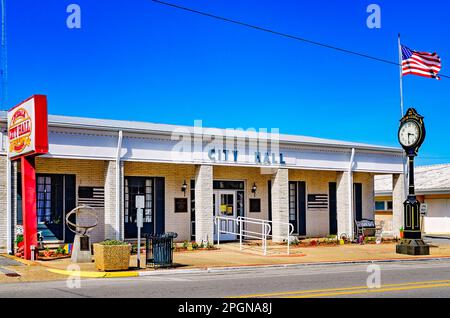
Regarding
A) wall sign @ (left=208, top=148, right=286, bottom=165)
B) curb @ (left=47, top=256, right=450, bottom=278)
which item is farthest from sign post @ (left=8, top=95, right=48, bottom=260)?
wall sign @ (left=208, top=148, right=286, bottom=165)

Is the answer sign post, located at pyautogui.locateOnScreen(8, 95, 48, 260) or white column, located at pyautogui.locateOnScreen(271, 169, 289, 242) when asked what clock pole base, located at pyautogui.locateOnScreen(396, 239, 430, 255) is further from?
sign post, located at pyautogui.locateOnScreen(8, 95, 48, 260)

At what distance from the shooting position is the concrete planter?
16.2 m

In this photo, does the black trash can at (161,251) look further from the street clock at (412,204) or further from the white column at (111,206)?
the street clock at (412,204)

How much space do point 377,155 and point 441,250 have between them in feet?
20.8

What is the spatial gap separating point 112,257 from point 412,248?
12.1 meters

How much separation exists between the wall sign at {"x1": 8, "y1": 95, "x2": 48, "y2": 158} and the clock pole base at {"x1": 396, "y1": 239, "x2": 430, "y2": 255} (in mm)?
13709

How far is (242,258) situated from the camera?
20.4 m

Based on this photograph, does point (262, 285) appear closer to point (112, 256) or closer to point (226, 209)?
point (112, 256)

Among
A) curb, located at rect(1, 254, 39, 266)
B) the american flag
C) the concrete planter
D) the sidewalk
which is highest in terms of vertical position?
the american flag

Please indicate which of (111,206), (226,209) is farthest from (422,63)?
(111,206)

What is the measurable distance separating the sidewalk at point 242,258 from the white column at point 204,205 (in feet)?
2.90

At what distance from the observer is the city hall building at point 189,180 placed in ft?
71.6

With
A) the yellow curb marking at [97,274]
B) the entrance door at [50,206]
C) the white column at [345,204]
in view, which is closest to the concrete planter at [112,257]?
the yellow curb marking at [97,274]

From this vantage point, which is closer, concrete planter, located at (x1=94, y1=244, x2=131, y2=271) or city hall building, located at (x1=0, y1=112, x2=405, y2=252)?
concrete planter, located at (x1=94, y1=244, x2=131, y2=271)
